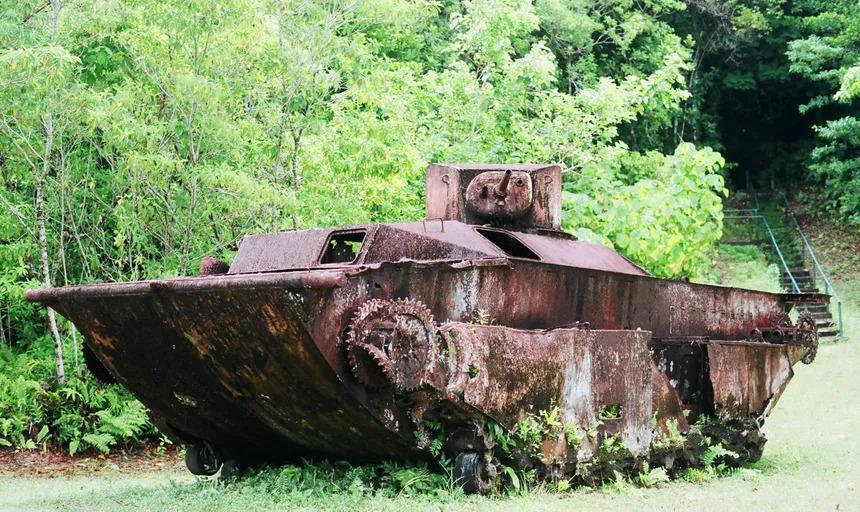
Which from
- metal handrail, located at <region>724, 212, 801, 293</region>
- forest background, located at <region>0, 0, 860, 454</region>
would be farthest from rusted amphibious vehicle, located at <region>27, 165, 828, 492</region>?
metal handrail, located at <region>724, 212, 801, 293</region>

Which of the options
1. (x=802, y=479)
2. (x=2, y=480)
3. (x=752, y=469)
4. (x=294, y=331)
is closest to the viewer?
(x=294, y=331)

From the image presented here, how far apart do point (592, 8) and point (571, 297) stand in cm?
2249

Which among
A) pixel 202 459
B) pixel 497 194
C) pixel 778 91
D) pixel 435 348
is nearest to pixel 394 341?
pixel 435 348

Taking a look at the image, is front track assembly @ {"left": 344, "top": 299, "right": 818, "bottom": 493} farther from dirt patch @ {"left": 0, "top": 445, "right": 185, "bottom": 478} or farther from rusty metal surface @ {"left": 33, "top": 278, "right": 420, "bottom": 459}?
dirt patch @ {"left": 0, "top": 445, "right": 185, "bottom": 478}

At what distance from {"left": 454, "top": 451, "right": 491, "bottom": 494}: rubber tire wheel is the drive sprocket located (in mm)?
902

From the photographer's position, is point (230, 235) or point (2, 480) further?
point (230, 235)

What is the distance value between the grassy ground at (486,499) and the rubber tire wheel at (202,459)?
0.24m

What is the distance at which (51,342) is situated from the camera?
15836mm

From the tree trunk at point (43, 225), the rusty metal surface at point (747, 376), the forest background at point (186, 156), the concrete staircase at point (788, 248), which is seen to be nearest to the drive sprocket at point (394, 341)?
the rusty metal surface at point (747, 376)

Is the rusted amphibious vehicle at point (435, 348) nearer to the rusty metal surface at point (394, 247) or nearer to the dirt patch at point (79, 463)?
the rusty metal surface at point (394, 247)

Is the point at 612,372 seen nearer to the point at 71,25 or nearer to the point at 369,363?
the point at 369,363

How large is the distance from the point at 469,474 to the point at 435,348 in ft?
3.60

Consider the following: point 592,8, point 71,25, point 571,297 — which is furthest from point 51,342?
point 592,8

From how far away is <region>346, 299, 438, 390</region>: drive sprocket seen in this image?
7.96m
